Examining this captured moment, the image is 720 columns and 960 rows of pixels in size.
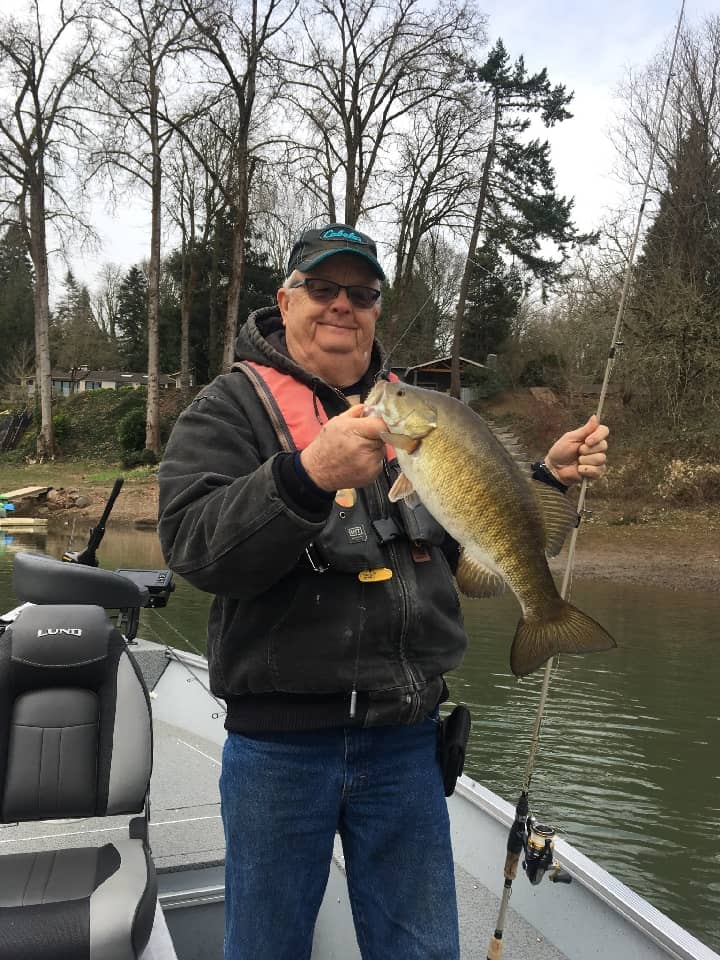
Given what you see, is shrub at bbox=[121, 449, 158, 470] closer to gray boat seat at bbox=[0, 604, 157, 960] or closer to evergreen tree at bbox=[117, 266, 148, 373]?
evergreen tree at bbox=[117, 266, 148, 373]

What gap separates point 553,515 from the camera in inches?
84.8

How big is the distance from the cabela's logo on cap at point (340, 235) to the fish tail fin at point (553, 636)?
3.74 feet

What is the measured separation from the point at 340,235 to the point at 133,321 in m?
49.0

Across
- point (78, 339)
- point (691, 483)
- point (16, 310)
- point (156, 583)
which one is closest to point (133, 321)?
point (78, 339)

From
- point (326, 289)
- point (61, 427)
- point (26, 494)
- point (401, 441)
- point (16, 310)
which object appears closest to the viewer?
point (401, 441)

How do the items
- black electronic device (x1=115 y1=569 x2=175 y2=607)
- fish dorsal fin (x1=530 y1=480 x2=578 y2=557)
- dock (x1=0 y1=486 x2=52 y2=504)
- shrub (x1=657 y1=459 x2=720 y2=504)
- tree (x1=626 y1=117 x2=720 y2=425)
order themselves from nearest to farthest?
1. fish dorsal fin (x1=530 y1=480 x2=578 y2=557)
2. black electronic device (x1=115 y1=569 x2=175 y2=607)
3. shrub (x1=657 y1=459 x2=720 y2=504)
4. tree (x1=626 y1=117 x2=720 y2=425)
5. dock (x1=0 y1=486 x2=52 y2=504)

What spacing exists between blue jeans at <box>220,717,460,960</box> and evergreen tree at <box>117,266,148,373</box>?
4226 cm

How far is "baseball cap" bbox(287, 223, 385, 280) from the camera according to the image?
2221 millimetres

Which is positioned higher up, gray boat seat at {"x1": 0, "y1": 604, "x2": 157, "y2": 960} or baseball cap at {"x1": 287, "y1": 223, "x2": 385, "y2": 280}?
baseball cap at {"x1": 287, "y1": 223, "x2": 385, "y2": 280}

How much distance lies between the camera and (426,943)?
82.8 inches

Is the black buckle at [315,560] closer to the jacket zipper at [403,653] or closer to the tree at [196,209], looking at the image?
the jacket zipper at [403,653]

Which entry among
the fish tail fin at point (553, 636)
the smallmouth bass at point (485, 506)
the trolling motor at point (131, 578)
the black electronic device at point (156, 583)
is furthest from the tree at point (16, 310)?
the fish tail fin at point (553, 636)

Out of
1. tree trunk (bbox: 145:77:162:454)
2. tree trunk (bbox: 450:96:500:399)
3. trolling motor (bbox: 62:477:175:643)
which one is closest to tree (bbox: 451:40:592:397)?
tree trunk (bbox: 450:96:500:399)

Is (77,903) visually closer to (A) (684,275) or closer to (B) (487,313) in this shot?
(A) (684,275)
